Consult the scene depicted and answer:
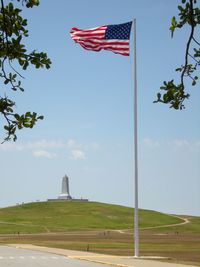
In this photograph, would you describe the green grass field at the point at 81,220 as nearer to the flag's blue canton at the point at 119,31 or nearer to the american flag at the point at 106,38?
the flag's blue canton at the point at 119,31

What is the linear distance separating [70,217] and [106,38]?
11315cm

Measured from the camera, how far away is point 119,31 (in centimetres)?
3534

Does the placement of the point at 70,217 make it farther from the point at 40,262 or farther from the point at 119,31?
the point at 119,31

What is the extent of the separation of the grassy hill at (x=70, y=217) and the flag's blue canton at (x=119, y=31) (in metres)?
82.3

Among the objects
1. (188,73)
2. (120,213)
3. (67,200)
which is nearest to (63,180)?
(67,200)

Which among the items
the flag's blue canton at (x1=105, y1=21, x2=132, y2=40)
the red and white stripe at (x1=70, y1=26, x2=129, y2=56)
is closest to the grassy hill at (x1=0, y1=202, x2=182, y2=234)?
the flag's blue canton at (x1=105, y1=21, x2=132, y2=40)

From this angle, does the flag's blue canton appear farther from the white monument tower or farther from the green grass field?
the white monument tower

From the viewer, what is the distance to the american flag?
30.1 m

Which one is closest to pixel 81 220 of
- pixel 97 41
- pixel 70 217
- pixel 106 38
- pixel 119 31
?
pixel 70 217

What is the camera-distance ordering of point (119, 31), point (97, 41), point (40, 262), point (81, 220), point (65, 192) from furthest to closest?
point (65, 192) → point (81, 220) → point (119, 31) → point (40, 262) → point (97, 41)

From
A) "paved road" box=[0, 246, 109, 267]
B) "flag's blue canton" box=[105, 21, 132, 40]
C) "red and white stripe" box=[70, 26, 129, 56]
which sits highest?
"flag's blue canton" box=[105, 21, 132, 40]

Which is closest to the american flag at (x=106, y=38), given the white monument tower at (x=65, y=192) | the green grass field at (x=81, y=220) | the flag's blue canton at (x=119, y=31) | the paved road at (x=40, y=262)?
the flag's blue canton at (x=119, y=31)

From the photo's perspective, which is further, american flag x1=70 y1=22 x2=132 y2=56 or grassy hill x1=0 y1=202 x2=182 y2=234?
grassy hill x1=0 y1=202 x2=182 y2=234

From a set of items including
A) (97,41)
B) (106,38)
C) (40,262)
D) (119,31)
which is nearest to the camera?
(97,41)
